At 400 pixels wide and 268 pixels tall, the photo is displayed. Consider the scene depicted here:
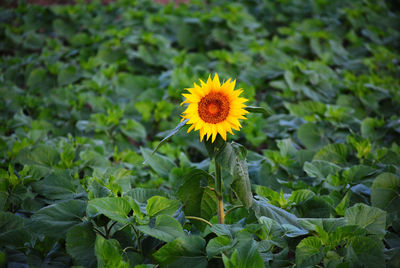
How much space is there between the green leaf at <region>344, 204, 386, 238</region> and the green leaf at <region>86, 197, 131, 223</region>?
811mm

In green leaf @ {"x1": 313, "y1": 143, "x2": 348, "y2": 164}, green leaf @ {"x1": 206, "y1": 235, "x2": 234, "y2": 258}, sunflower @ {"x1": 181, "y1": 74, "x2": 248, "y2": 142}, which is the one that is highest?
sunflower @ {"x1": 181, "y1": 74, "x2": 248, "y2": 142}

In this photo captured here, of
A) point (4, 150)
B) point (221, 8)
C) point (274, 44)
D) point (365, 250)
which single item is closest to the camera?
point (365, 250)

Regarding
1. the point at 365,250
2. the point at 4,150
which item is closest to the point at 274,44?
the point at 4,150

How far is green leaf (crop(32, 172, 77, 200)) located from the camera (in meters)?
1.64

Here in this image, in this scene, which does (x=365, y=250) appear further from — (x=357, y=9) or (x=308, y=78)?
(x=357, y=9)

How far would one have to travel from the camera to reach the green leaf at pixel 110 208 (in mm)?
1300

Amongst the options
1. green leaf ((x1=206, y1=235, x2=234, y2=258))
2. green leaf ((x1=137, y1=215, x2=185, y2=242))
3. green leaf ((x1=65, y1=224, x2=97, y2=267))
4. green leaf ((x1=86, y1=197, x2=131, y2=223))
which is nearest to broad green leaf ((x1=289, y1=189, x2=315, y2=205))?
green leaf ((x1=206, y1=235, x2=234, y2=258))

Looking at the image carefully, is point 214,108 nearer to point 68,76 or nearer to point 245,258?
point 245,258

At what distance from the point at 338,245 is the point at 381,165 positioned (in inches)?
33.6

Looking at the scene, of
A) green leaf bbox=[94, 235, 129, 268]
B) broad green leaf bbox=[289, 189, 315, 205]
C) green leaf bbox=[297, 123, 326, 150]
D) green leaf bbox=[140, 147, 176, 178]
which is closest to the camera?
green leaf bbox=[94, 235, 129, 268]

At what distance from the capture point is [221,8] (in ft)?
15.2

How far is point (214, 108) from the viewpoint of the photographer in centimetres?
134

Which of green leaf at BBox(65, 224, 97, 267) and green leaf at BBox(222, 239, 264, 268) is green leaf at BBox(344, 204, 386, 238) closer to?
green leaf at BBox(222, 239, 264, 268)

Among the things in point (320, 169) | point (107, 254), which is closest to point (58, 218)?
point (107, 254)
